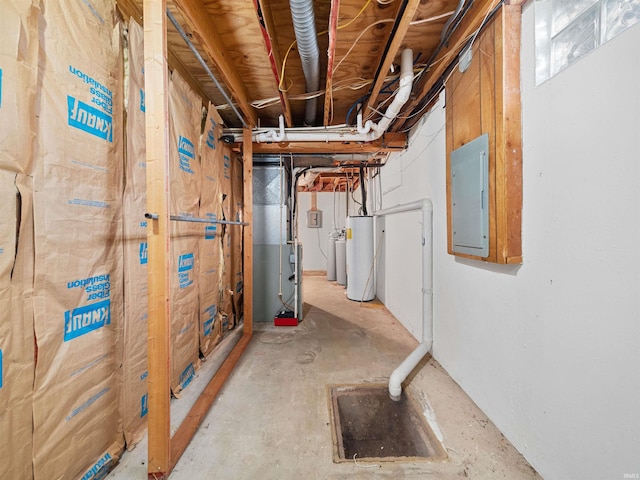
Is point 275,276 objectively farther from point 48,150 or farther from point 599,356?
point 599,356

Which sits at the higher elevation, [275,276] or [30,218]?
[30,218]

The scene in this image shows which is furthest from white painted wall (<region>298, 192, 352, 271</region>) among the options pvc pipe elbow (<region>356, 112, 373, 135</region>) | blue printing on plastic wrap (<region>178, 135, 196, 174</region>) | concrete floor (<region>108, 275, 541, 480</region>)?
blue printing on plastic wrap (<region>178, 135, 196, 174</region>)

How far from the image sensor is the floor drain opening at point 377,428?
1.21 m

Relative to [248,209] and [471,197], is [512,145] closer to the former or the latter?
[471,197]

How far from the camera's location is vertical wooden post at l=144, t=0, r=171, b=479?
1.00 meters

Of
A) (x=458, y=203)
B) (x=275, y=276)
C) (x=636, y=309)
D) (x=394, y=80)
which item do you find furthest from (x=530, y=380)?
(x=275, y=276)

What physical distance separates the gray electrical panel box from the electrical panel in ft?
14.1

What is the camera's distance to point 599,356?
81 centimetres

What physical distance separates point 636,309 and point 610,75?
726 millimetres

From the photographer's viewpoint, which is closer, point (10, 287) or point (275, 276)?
point (10, 287)

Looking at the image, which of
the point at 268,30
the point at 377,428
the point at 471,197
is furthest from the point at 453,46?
the point at 377,428

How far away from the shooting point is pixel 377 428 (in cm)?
139

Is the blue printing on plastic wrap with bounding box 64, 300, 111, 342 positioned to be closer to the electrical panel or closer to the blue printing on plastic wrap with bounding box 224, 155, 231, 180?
the blue printing on plastic wrap with bounding box 224, 155, 231, 180

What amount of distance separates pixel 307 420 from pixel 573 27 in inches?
81.5
